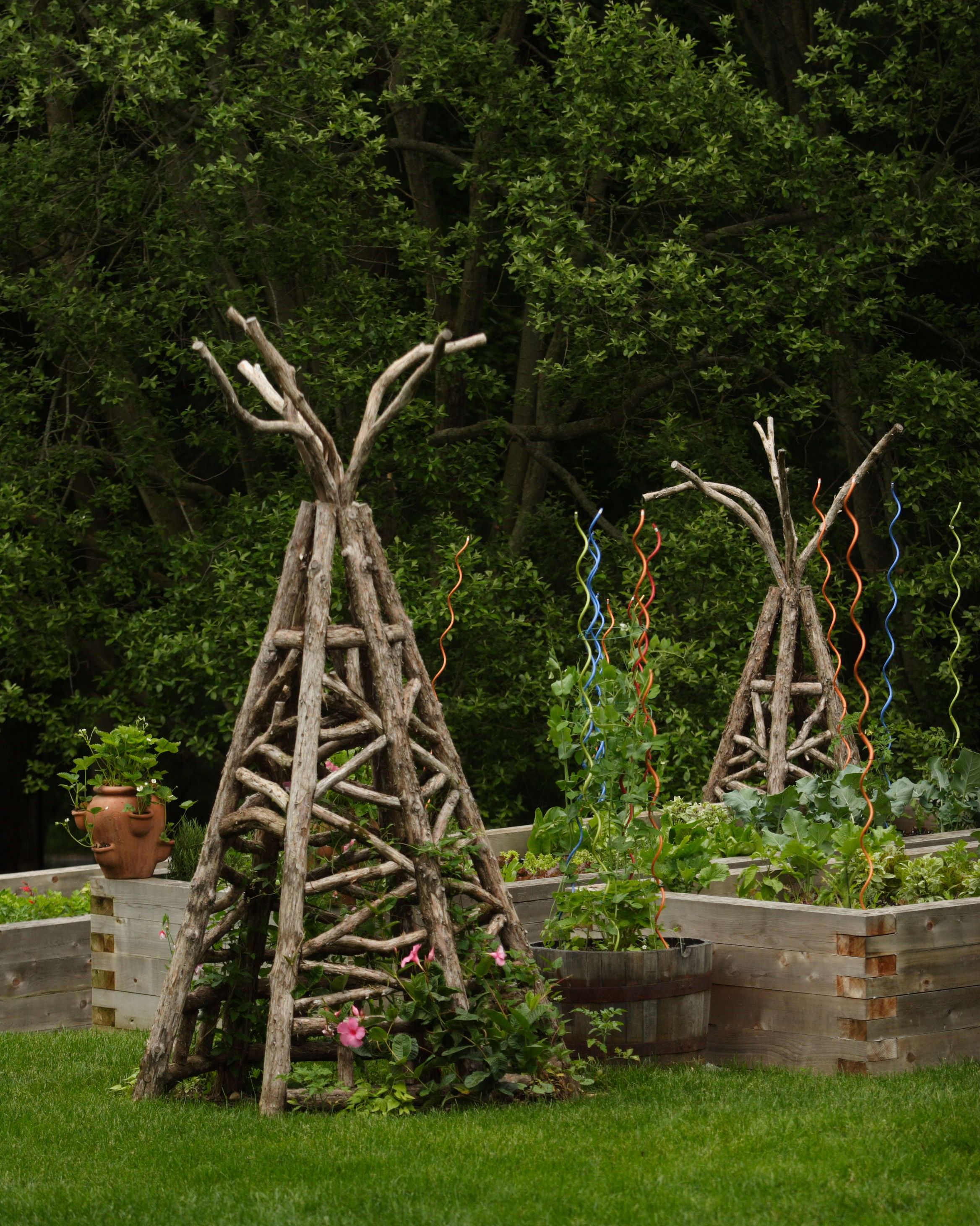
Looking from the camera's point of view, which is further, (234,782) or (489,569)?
(489,569)

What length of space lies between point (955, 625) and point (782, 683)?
1955mm

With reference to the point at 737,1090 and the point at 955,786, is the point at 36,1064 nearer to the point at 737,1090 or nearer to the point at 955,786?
the point at 737,1090

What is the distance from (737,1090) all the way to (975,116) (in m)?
8.97

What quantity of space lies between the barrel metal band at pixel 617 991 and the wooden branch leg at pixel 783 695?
3000 mm

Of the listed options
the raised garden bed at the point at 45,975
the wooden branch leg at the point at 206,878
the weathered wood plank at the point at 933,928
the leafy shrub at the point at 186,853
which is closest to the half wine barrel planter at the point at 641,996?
the weathered wood plank at the point at 933,928

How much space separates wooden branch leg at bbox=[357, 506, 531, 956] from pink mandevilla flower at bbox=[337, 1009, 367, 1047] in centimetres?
67

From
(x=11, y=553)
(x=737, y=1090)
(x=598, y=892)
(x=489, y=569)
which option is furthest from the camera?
(x=489, y=569)

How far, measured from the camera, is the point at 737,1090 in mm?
5570

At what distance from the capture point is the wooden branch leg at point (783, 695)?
347 inches

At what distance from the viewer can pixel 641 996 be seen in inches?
226

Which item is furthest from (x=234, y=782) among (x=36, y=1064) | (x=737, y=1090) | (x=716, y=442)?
(x=716, y=442)

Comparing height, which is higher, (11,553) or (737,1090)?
(11,553)

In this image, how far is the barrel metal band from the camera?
18.7 feet

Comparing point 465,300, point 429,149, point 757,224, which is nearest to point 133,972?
point 465,300
